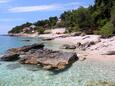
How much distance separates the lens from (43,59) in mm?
35594

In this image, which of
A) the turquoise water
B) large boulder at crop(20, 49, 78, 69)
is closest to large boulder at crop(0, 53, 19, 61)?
large boulder at crop(20, 49, 78, 69)

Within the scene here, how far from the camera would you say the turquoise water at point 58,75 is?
25.7 m

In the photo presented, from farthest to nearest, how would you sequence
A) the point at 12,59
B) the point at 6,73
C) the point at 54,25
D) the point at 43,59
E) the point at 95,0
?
1. the point at 54,25
2. the point at 95,0
3. the point at 12,59
4. the point at 43,59
5. the point at 6,73

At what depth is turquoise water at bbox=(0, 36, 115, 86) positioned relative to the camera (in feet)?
84.2

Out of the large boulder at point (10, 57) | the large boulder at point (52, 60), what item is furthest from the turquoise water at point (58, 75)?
the large boulder at point (10, 57)

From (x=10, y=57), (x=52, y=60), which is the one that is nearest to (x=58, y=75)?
(x=52, y=60)

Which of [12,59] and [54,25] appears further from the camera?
[54,25]

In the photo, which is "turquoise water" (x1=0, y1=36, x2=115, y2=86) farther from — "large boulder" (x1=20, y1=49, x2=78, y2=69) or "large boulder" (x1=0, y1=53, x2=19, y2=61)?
"large boulder" (x1=0, y1=53, x2=19, y2=61)

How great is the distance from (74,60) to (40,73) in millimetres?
8284

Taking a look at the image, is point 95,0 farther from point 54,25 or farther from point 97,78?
point 97,78

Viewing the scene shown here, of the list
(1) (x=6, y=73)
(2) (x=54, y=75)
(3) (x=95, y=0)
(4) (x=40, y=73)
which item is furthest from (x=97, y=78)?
(3) (x=95, y=0)

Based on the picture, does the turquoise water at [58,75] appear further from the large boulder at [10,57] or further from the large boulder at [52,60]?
the large boulder at [10,57]

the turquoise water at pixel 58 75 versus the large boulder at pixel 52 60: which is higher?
the large boulder at pixel 52 60

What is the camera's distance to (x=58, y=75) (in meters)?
28.6
